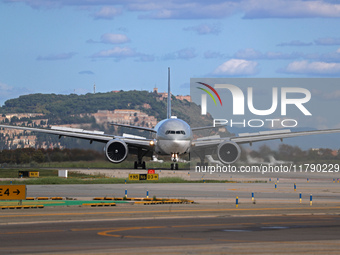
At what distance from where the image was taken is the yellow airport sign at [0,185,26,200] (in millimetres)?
34344

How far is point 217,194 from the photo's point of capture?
4156 centimetres

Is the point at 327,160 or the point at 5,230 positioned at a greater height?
the point at 327,160

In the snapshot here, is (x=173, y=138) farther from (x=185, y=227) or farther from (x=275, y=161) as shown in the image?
(x=185, y=227)

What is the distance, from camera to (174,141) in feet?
225

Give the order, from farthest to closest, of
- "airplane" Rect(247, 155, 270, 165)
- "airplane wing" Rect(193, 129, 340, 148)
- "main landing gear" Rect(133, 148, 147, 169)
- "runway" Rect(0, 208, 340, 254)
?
"main landing gear" Rect(133, 148, 147, 169)
"airplane wing" Rect(193, 129, 340, 148)
"airplane" Rect(247, 155, 270, 165)
"runway" Rect(0, 208, 340, 254)

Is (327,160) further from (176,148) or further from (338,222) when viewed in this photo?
(338,222)

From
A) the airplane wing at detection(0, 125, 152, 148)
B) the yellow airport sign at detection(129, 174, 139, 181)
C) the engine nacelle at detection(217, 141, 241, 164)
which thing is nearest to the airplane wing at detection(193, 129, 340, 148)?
the engine nacelle at detection(217, 141, 241, 164)

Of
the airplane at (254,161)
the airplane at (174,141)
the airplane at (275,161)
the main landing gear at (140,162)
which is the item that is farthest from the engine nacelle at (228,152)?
the main landing gear at (140,162)

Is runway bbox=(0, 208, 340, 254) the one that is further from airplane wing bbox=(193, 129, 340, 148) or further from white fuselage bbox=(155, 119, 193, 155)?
airplane wing bbox=(193, 129, 340, 148)

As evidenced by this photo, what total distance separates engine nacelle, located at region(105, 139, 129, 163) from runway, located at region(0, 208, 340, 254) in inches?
1699

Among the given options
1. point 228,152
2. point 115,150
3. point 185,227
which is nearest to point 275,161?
point 228,152

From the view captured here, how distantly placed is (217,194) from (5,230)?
66.9 feet

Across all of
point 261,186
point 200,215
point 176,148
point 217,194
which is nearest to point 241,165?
point 176,148

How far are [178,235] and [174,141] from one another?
47.0m
